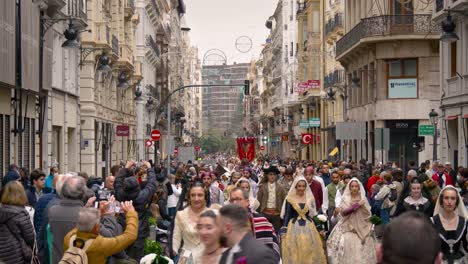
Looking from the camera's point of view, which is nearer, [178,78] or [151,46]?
[151,46]

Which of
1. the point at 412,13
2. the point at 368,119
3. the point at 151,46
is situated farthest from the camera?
the point at 151,46

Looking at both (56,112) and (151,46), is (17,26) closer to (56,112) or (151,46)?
(56,112)

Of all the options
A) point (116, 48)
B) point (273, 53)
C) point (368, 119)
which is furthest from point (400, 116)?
point (273, 53)

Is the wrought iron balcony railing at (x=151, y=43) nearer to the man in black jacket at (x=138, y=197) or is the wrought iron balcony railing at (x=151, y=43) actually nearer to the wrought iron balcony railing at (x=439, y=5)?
the wrought iron balcony railing at (x=439, y=5)

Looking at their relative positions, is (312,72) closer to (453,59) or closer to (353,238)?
(453,59)

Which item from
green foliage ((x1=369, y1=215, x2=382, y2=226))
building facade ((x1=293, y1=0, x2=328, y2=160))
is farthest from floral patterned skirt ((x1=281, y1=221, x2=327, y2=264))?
building facade ((x1=293, y1=0, x2=328, y2=160))

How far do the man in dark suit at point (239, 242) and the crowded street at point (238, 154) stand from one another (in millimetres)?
10

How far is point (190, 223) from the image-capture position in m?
10.5

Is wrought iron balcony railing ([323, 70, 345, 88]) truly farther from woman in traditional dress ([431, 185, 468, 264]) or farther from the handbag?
the handbag

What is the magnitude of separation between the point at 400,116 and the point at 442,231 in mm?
32726

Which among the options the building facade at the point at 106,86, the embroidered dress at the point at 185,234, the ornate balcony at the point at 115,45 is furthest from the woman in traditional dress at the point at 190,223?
the ornate balcony at the point at 115,45

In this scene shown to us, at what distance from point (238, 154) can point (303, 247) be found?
24805mm

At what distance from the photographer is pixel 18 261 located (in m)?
10.1

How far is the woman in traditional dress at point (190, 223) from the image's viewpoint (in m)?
10.5
